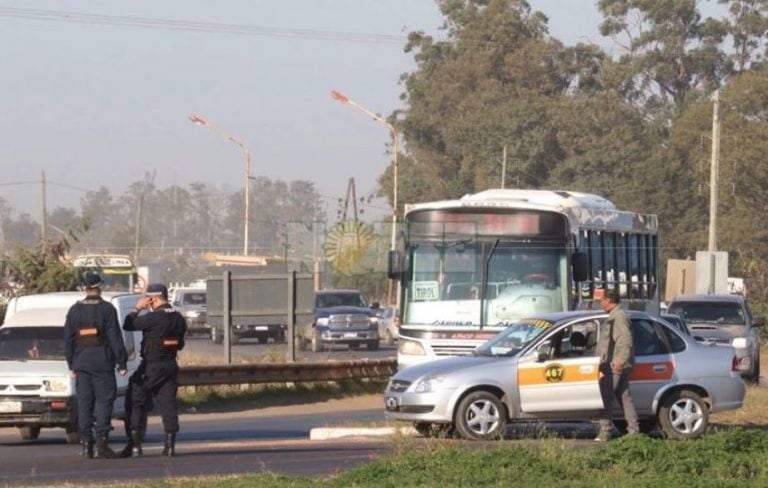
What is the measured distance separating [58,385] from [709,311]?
17.7m

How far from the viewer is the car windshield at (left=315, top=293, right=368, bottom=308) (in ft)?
167

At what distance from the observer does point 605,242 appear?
1001 inches

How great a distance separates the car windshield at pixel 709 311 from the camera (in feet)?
107

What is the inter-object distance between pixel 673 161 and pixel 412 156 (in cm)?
1772

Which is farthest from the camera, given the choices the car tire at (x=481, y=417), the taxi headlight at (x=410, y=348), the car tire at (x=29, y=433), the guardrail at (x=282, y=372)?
the guardrail at (x=282, y=372)

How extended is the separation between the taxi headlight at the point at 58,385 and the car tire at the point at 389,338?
32763 millimetres

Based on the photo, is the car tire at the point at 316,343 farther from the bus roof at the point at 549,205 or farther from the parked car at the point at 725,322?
the bus roof at the point at 549,205

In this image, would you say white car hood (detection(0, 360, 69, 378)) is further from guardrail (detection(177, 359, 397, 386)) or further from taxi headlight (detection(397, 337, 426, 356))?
guardrail (detection(177, 359, 397, 386))

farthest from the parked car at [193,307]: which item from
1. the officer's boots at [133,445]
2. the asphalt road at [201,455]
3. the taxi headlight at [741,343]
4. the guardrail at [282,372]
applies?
the officer's boots at [133,445]

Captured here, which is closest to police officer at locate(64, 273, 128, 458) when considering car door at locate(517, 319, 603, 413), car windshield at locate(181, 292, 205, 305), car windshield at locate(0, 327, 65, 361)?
car windshield at locate(0, 327, 65, 361)

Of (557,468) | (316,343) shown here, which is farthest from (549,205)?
(316,343)

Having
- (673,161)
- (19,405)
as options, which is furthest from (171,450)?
(673,161)

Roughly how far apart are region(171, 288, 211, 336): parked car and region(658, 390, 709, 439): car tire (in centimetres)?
3838

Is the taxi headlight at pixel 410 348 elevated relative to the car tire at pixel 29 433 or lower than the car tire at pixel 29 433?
elevated
